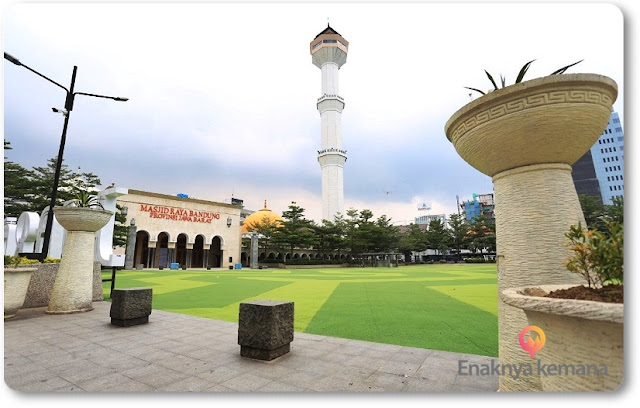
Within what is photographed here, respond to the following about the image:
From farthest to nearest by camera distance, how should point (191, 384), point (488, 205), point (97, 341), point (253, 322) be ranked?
point (488, 205) → point (97, 341) → point (253, 322) → point (191, 384)

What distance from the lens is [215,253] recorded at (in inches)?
1516

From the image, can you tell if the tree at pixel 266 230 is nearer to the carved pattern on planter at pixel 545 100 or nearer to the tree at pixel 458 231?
the tree at pixel 458 231

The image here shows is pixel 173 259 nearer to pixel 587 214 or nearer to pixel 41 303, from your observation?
pixel 41 303

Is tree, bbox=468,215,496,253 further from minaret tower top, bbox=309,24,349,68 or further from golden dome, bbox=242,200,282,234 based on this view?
minaret tower top, bbox=309,24,349,68

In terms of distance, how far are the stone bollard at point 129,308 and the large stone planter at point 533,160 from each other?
5.44 meters

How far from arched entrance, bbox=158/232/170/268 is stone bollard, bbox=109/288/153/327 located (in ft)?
101

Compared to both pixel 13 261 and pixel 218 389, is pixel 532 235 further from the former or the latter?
pixel 13 261

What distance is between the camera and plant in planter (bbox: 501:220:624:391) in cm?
149

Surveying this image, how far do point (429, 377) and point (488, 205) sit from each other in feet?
251

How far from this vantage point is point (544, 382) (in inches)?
75.7

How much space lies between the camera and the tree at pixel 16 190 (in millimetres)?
20891

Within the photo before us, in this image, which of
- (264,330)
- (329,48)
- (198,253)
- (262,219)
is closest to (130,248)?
(198,253)

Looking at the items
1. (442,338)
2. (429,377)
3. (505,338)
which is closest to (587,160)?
(505,338)

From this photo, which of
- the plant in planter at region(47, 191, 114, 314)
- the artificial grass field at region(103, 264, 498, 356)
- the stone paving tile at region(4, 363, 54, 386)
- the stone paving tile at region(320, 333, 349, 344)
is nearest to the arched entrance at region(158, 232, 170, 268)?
the artificial grass field at region(103, 264, 498, 356)
